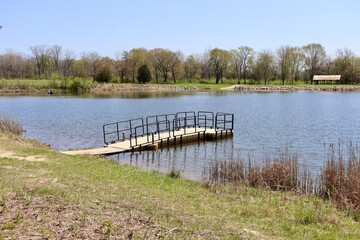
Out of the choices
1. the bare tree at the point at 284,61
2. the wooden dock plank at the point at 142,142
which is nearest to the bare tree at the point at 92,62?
the bare tree at the point at 284,61

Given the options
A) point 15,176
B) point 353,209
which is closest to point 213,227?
point 353,209

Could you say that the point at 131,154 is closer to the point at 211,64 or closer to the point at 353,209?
the point at 353,209

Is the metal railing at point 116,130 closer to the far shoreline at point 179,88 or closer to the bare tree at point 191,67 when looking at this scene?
the far shoreline at point 179,88

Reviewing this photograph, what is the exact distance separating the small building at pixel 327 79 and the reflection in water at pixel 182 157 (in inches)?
3548

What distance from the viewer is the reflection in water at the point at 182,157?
53.6 ft

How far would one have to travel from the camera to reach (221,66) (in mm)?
111000

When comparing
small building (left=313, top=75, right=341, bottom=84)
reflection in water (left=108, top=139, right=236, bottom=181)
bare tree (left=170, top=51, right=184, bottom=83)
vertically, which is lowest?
reflection in water (left=108, top=139, right=236, bottom=181)

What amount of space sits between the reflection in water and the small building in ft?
296

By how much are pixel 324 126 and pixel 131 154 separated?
17594 mm

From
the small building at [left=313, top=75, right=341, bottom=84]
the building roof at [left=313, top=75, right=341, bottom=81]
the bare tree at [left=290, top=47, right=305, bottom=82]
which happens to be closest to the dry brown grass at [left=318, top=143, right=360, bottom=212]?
the building roof at [left=313, top=75, right=341, bottom=81]

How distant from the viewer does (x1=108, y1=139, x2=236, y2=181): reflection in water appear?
16328mm

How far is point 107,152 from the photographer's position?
18.5m

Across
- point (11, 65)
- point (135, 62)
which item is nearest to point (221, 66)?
point (135, 62)

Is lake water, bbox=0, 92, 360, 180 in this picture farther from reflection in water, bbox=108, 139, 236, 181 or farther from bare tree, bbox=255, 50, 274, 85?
bare tree, bbox=255, 50, 274, 85
